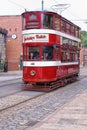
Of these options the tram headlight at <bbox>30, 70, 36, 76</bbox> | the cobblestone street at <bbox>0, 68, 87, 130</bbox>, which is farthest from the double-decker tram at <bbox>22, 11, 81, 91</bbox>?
the cobblestone street at <bbox>0, 68, 87, 130</bbox>

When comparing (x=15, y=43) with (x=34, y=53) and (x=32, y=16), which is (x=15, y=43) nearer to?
(x=32, y=16)

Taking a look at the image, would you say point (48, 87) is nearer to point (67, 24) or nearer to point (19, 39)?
point (67, 24)

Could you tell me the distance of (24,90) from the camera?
66.3 ft

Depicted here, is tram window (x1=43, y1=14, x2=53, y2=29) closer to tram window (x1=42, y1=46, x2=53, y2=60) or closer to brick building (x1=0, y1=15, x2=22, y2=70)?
tram window (x1=42, y1=46, x2=53, y2=60)

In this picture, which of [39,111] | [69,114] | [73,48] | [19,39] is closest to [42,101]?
[39,111]

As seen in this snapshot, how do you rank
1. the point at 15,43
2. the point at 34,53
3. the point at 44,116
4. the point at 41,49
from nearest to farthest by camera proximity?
the point at 44,116, the point at 41,49, the point at 34,53, the point at 15,43

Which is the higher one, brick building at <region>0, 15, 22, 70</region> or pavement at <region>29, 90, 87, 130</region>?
brick building at <region>0, 15, 22, 70</region>

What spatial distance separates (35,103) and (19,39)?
39253mm

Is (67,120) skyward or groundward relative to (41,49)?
groundward

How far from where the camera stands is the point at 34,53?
19422 millimetres

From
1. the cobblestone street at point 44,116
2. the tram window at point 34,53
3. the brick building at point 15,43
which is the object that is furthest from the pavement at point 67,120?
the brick building at point 15,43

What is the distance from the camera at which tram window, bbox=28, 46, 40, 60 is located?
19.3 m

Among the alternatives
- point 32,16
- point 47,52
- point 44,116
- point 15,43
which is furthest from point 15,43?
point 44,116

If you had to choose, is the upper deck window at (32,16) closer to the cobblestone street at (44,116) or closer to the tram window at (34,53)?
the tram window at (34,53)
